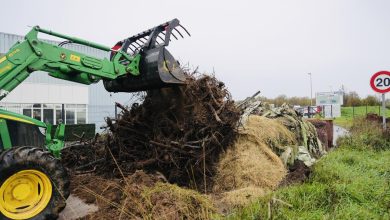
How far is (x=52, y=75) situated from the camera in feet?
17.1

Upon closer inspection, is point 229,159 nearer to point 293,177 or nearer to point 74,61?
point 293,177

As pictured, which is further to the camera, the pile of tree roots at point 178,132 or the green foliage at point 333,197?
the pile of tree roots at point 178,132

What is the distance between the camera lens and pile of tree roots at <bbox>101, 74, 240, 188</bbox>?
6.17 meters

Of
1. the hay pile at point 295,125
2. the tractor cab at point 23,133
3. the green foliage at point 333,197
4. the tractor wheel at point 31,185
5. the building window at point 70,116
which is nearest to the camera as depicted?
the tractor wheel at point 31,185

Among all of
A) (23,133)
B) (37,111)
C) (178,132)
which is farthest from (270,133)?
(37,111)

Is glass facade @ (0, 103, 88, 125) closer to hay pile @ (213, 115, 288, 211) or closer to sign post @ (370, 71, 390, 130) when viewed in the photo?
hay pile @ (213, 115, 288, 211)

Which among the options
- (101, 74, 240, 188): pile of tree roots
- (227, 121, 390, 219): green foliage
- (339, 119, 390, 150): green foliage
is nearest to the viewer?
(227, 121, 390, 219): green foliage

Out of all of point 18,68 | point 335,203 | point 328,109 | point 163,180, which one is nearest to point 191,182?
point 163,180

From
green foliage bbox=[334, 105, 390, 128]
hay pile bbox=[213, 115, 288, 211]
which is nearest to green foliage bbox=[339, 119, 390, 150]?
hay pile bbox=[213, 115, 288, 211]

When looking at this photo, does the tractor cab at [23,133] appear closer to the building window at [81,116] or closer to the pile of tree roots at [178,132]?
the pile of tree roots at [178,132]

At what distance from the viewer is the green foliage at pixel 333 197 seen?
4.43 metres

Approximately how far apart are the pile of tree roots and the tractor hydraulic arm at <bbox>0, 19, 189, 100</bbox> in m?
0.55

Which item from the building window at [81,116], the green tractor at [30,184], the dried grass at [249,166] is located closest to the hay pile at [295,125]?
the dried grass at [249,166]

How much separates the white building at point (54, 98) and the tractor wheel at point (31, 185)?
1748 centimetres
